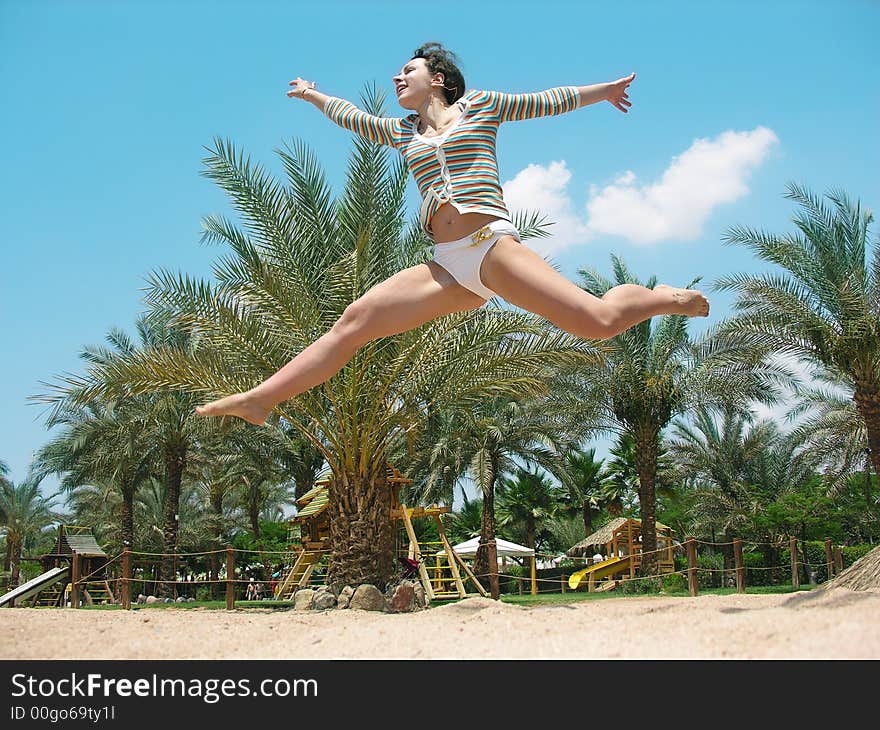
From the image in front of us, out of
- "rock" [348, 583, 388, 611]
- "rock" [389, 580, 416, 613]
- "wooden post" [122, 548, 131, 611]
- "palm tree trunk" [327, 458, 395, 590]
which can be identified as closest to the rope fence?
"wooden post" [122, 548, 131, 611]

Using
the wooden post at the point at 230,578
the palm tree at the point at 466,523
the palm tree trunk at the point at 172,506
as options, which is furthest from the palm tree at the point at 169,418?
the palm tree at the point at 466,523

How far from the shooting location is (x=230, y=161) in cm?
1059

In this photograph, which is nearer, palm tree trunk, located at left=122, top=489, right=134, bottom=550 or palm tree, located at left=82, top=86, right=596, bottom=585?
palm tree, located at left=82, top=86, right=596, bottom=585

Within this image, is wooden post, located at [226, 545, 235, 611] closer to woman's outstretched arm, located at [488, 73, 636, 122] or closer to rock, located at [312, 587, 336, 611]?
rock, located at [312, 587, 336, 611]

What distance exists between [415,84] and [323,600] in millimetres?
8160

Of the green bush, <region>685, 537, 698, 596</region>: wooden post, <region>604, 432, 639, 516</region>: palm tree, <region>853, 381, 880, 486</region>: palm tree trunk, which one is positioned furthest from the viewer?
<region>604, 432, 639, 516</region>: palm tree

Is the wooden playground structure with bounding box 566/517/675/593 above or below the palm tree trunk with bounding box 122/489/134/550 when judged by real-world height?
below

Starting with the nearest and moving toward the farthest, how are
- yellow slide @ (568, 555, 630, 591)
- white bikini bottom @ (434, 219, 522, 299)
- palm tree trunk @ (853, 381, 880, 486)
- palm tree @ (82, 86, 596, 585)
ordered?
white bikini bottom @ (434, 219, 522, 299), palm tree @ (82, 86, 596, 585), palm tree trunk @ (853, 381, 880, 486), yellow slide @ (568, 555, 630, 591)

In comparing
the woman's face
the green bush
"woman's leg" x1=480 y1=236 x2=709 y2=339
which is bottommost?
the green bush

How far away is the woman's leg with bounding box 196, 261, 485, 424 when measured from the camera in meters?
3.72

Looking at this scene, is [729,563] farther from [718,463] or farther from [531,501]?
[531,501]

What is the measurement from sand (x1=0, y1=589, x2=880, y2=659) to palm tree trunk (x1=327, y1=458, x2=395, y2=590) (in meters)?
7.02
